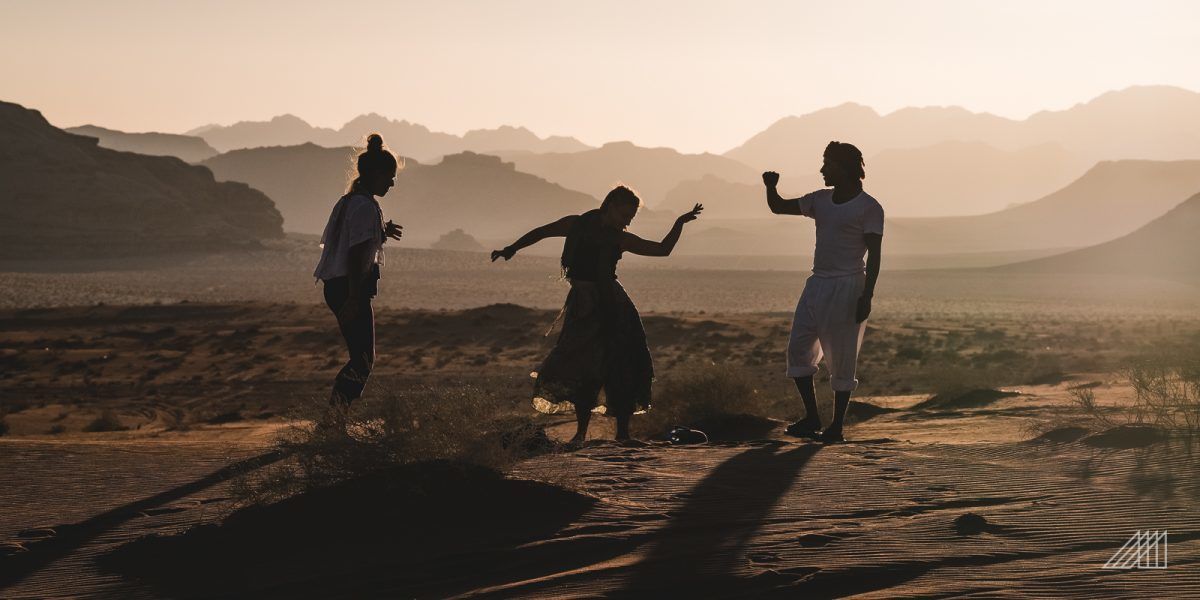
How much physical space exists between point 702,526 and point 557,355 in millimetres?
3214

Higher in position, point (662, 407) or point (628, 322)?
point (628, 322)

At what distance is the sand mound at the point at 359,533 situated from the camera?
4.18m

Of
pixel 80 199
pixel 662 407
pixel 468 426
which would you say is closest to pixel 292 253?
pixel 80 199

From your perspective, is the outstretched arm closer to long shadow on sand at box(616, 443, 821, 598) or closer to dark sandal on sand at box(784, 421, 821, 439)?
dark sandal on sand at box(784, 421, 821, 439)

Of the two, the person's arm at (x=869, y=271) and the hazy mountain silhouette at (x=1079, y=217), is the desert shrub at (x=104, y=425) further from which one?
→ the hazy mountain silhouette at (x=1079, y=217)

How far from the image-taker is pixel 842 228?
23.8ft

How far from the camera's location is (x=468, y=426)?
200 inches

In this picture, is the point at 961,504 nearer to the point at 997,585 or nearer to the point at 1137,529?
the point at 1137,529

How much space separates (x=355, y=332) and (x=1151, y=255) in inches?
3287

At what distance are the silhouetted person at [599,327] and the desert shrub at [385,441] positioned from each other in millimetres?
2549

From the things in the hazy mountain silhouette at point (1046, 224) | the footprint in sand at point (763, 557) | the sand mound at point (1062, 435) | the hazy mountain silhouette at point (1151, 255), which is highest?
the hazy mountain silhouette at point (1046, 224)

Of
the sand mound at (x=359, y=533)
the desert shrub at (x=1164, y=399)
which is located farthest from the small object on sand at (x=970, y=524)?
the desert shrub at (x=1164, y=399)

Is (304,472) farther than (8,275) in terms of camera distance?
No

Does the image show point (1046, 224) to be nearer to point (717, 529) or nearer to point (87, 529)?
point (717, 529)
